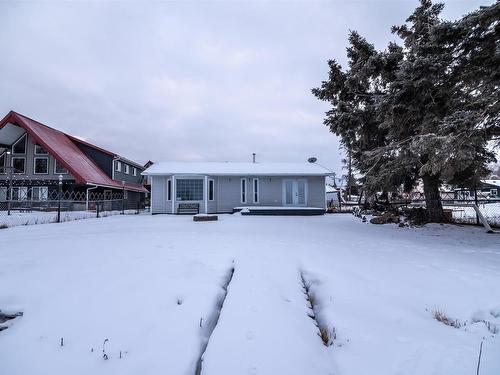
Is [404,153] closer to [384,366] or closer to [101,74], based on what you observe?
[384,366]

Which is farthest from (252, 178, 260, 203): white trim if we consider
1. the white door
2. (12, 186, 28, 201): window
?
(12, 186, 28, 201): window

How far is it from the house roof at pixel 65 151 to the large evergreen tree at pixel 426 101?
1756 centimetres

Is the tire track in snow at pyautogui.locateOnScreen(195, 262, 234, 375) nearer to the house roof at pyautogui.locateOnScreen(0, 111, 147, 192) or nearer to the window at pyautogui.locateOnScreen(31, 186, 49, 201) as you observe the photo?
the house roof at pyautogui.locateOnScreen(0, 111, 147, 192)

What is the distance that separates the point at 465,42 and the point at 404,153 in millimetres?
3348

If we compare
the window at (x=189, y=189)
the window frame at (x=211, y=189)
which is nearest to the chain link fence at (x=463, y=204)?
the window frame at (x=211, y=189)

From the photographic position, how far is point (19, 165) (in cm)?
2069

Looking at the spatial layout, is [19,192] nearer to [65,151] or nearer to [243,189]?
[65,151]

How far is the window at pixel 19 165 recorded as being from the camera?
20.6m

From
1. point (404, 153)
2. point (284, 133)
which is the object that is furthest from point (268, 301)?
point (284, 133)

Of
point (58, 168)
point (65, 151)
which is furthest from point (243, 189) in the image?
point (58, 168)

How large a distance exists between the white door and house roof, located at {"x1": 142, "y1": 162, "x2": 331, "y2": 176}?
2.95 ft

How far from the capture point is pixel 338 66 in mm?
10922

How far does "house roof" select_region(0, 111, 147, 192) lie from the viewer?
18.7 metres

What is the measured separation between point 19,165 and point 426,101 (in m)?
27.4
